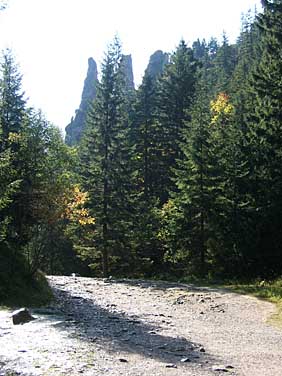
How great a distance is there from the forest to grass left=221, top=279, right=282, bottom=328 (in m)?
2.50

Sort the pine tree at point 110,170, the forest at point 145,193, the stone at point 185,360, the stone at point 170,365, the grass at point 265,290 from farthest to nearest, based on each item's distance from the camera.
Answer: the pine tree at point 110,170, the forest at point 145,193, the grass at point 265,290, the stone at point 185,360, the stone at point 170,365

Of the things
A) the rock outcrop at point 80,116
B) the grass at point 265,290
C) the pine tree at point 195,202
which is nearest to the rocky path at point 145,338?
the grass at point 265,290

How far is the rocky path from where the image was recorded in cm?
922

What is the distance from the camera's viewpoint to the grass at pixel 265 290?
17.5m

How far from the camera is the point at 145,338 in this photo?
12281 mm

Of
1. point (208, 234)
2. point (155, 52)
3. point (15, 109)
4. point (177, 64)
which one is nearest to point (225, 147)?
point (208, 234)

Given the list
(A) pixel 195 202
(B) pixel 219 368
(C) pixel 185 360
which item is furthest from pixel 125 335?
(A) pixel 195 202

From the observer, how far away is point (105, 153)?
1383 inches

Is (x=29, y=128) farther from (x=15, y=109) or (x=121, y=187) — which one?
(x=121, y=187)

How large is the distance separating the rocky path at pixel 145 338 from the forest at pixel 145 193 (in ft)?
12.2

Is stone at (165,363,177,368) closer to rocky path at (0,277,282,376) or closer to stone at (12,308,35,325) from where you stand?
rocky path at (0,277,282,376)

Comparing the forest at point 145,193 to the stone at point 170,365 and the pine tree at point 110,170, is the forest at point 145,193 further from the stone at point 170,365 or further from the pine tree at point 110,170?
the stone at point 170,365

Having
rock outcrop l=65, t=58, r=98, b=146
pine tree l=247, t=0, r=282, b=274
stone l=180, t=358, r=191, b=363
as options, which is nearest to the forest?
pine tree l=247, t=0, r=282, b=274

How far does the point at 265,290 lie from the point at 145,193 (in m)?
22.7
